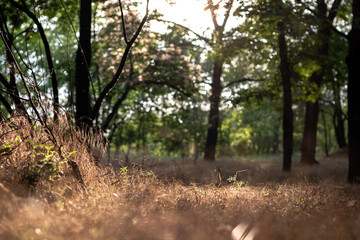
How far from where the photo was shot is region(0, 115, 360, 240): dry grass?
10.7 ft

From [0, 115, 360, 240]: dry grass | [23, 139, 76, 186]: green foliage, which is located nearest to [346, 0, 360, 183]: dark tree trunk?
[0, 115, 360, 240]: dry grass

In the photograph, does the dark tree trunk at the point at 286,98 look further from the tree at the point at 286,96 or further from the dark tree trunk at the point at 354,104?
the dark tree trunk at the point at 354,104

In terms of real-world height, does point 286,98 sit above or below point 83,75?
above

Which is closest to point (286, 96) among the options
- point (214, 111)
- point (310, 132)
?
point (214, 111)

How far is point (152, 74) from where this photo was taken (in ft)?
44.0

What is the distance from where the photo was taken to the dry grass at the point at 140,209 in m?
3.27

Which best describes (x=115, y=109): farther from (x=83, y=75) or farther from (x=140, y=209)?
(x=140, y=209)

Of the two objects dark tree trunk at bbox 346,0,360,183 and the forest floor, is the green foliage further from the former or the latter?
dark tree trunk at bbox 346,0,360,183

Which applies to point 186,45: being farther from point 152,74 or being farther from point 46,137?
point 46,137

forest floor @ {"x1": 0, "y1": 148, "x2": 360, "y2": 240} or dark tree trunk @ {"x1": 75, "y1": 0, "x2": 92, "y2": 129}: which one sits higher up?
dark tree trunk @ {"x1": 75, "y1": 0, "x2": 92, "y2": 129}

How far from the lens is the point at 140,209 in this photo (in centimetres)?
379

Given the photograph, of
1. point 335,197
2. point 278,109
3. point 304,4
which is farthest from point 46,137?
point 278,109

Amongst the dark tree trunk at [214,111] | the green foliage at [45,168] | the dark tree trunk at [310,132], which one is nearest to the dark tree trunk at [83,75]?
the green foliage at [45,168]

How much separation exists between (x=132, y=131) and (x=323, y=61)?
51.5 ft
